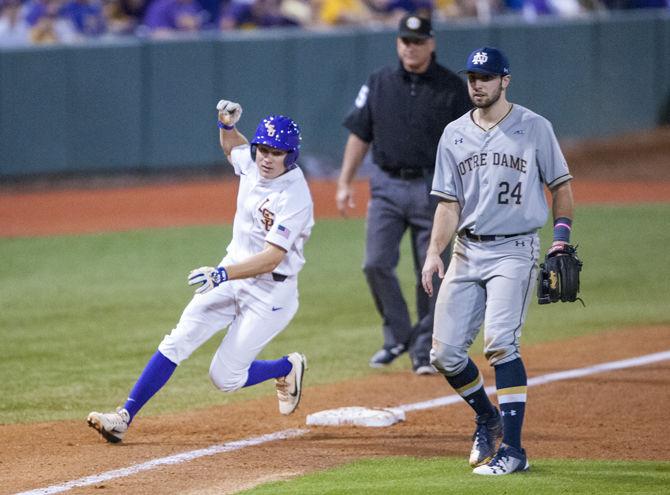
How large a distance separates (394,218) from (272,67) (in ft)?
35.7

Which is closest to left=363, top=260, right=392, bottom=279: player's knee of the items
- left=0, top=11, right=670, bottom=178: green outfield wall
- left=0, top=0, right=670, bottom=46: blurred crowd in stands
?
left=0, top=0, right=670, bottom=46: blurred crowd in stands

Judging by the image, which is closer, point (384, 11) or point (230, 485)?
point (230, 485)

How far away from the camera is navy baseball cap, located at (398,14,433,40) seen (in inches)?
334

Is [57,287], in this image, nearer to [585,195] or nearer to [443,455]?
[443,455]

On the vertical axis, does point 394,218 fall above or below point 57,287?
above

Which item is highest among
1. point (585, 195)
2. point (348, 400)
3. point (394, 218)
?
point (394, 218)

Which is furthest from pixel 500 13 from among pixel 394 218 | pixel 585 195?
pixel 394 218

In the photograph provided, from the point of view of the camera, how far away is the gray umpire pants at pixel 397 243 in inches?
343

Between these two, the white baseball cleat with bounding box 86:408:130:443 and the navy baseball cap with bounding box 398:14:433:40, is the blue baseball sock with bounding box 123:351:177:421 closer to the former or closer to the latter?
the white baseball cleat with bounding box 86:408:130:443

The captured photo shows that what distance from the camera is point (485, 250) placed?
6.18m

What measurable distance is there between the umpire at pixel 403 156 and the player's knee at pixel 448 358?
2.42 metres

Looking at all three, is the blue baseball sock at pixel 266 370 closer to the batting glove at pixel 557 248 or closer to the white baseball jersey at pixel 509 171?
the white baseball jersey at pixel 509 171

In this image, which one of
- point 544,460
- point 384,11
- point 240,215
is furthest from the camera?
point 384,11

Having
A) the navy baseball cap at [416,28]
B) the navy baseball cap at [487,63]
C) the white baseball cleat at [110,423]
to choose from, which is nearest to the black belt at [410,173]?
the navy baseball cap at [416,28]
